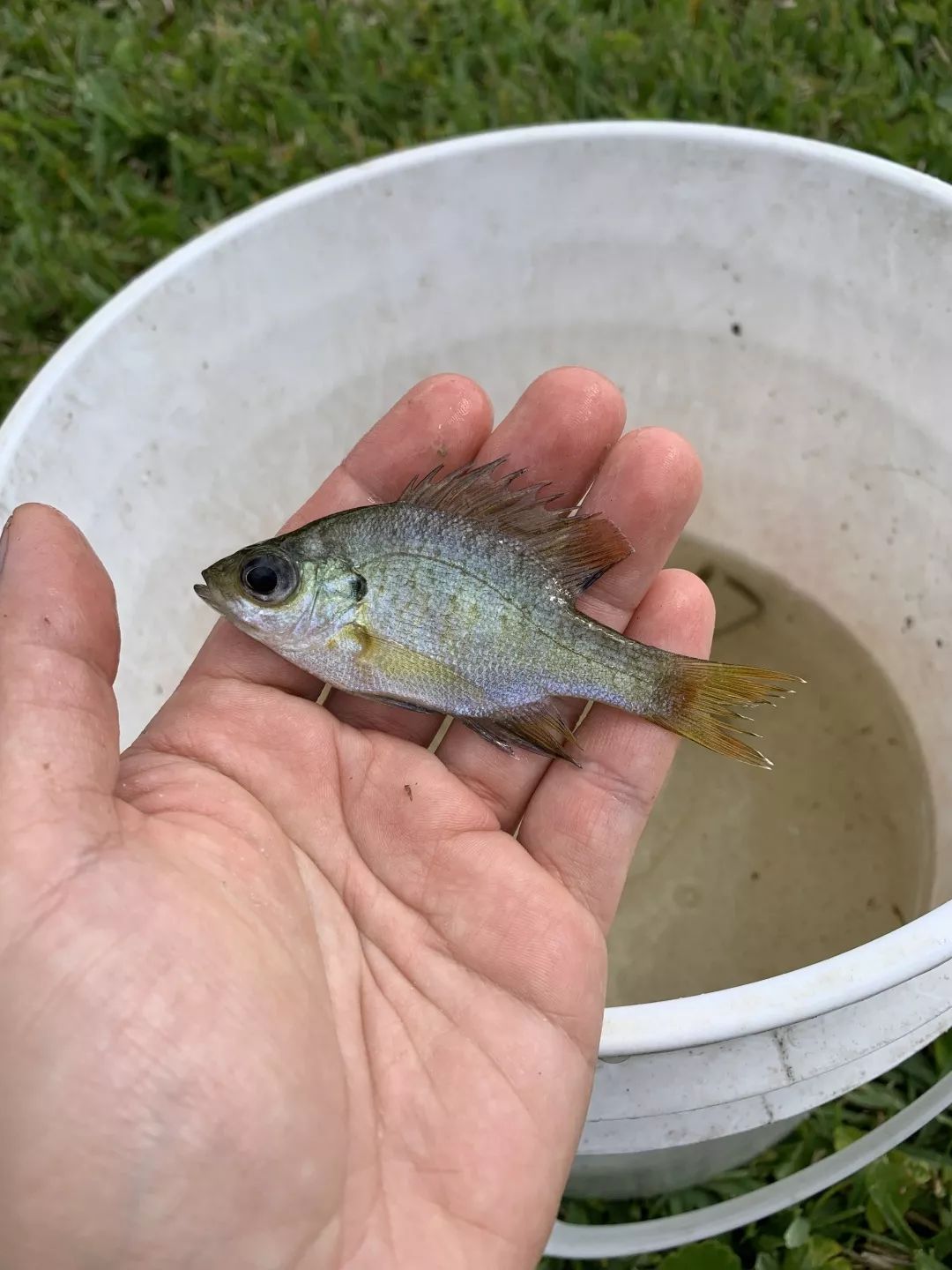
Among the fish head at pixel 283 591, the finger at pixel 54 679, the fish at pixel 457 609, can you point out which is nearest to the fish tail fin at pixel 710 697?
the fish at pixel 457 609

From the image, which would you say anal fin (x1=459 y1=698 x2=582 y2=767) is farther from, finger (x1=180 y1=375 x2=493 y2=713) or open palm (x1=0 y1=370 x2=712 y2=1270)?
finger (x1=180 y1=375 x2=493 y2=713)

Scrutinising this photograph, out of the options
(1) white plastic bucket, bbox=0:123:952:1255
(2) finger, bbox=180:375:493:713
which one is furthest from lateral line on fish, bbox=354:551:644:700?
(1) white plastic bucket, bbox=0:123:952:1255

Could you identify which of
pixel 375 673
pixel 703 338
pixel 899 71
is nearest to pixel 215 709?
pixel 375 673

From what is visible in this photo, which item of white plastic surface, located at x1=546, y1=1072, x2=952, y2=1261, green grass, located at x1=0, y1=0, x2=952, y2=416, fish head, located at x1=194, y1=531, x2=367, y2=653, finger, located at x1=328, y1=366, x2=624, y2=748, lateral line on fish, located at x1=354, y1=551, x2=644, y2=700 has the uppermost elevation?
green grass, located at x1=0, y1=0, x2=952, y2=416

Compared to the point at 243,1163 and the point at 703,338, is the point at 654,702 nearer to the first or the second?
the point at 243,1163

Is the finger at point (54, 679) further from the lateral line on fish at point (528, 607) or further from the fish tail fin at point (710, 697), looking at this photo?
the fish tail fin at point (710, 697)
